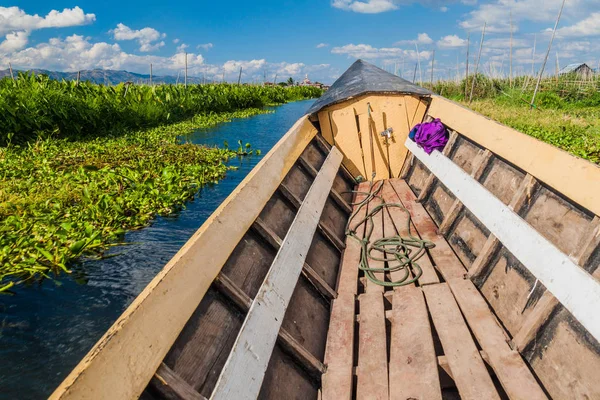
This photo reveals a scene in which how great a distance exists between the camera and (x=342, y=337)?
2.49 meters

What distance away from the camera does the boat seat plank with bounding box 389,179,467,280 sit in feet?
10.3

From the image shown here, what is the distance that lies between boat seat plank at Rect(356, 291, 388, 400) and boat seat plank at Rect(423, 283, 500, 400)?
0.33m

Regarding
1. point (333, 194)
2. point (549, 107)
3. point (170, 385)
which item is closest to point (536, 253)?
point (170, 385)

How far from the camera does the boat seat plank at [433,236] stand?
3.13m

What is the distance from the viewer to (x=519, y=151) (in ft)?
9.80

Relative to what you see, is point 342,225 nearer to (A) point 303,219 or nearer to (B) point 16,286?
(A) point 303,219

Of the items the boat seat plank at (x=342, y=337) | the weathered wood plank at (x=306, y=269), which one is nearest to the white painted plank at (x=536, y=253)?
the boat seat plank at (x=342, y=337)

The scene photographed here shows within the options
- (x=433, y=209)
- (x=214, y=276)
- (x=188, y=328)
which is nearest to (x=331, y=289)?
(x=214, y=276)

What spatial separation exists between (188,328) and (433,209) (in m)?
3.15

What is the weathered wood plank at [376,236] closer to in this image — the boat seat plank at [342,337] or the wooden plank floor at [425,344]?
the wooden plank floor at [425,344]

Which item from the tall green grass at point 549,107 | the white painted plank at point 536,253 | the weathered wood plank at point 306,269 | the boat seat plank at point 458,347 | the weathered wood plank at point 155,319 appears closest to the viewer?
the weathered wood plank at point 155,319

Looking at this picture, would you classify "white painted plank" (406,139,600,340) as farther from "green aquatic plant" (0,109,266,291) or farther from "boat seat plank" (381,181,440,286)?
"green aquatic plant" (0,109,266,291)

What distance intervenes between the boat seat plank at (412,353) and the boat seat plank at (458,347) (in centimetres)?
7

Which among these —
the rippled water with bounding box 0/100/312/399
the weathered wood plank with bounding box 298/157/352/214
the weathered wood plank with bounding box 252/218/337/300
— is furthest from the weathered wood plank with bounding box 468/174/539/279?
the rippled water with bounding box 0/100/312/399
